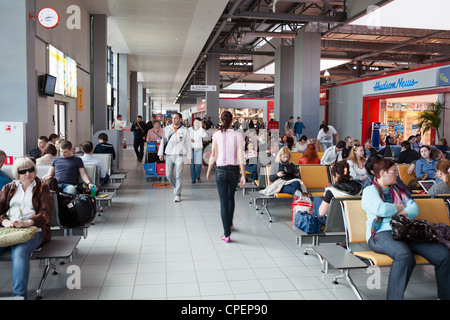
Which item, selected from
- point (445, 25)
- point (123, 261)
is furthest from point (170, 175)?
point (445, 25)

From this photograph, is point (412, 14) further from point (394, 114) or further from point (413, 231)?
point (394, 114)

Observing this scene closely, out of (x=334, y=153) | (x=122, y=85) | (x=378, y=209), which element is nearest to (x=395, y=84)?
(x=334, y=153)

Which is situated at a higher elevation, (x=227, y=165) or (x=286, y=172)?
(x=227, y=165)

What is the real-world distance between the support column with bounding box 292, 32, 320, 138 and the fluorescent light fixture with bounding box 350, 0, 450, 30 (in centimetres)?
530

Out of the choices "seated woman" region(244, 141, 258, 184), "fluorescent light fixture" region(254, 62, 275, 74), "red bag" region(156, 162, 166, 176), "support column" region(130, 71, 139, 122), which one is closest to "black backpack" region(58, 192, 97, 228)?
"seated woman" region(244, 141, 258, 184)

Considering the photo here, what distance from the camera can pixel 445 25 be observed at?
37.3ft

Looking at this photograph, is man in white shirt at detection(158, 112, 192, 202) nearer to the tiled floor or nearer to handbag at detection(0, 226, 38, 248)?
the tiled floor

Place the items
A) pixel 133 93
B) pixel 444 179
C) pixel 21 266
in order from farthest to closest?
pixel 133 93, pixel 444 179, pixel 21 266

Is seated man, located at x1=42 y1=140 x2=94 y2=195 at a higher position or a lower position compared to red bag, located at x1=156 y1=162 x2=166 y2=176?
higher

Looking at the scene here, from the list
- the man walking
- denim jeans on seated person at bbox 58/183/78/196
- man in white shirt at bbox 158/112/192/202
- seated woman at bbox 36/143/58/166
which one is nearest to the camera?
denim jeans on seated person at bbox 58/183/78/196

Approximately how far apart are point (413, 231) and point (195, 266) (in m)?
2.25

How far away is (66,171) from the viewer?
5.70m

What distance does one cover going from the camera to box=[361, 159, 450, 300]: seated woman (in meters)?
3.31

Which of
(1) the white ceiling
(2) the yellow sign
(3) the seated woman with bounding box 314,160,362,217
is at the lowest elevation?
(3) the seated woman with bounding box 314,160,362,217
